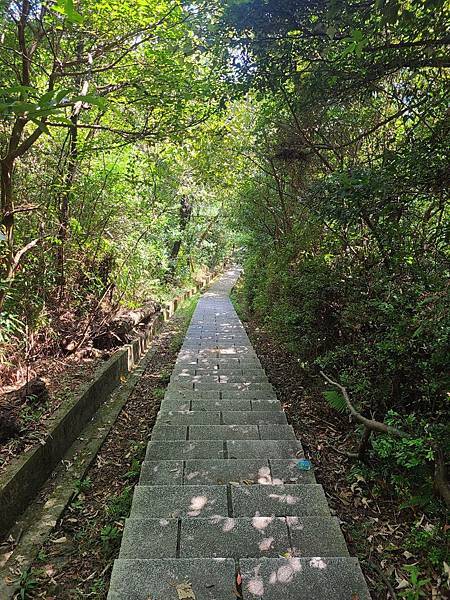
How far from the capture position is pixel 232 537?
2.11 m

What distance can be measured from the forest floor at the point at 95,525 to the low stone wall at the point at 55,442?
0.30 meters

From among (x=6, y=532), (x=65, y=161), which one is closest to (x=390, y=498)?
(x=6, y=532)

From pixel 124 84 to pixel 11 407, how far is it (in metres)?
3.30

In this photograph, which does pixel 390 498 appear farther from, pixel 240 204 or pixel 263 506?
pixel 240 204

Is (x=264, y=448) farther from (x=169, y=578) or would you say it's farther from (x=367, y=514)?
(x=169, y=578)

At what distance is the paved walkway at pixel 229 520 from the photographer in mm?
1743

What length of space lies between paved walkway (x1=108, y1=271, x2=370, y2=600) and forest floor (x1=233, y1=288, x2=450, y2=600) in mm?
253

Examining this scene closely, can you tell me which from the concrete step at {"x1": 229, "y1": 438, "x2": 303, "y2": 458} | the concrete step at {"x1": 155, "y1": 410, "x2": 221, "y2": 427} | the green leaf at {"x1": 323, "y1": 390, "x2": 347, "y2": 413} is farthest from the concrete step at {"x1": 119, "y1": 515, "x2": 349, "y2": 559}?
the concrete step at {"x1": 155, "y1": 410, "x2": 221, "y2": 427}

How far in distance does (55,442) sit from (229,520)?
1.85 metres

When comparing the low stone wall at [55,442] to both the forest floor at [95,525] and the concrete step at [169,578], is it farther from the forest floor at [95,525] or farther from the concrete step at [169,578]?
Result: the concrete step at [169,578]

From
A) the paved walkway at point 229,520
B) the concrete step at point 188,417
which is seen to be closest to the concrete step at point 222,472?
the paved walkway at point 229,520

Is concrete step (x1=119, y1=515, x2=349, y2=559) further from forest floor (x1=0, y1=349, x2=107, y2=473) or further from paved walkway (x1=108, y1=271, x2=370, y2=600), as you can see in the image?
forest floor (x1=0, y1=349, x2=107, y2=473)

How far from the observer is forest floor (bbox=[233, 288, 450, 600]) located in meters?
2.00

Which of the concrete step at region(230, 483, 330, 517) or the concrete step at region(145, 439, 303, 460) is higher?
the concrete step at region(230, 483, 330, 517)
